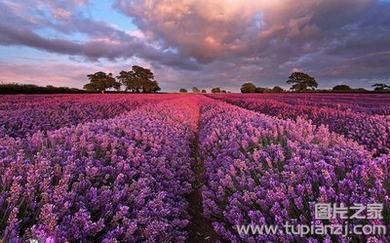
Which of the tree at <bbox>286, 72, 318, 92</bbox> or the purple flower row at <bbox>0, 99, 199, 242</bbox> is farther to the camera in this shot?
the tree at <bbox>286, 72, 318, 92</bbox>

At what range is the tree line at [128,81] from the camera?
3009 inches

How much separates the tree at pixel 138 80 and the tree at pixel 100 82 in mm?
5434

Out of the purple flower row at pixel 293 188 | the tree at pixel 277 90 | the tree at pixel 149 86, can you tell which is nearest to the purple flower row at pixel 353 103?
the purple flower row at pixel 293 188

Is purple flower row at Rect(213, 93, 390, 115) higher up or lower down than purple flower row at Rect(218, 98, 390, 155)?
higher up

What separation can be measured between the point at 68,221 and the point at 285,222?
142 cm

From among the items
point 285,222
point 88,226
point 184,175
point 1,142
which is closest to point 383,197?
point 285,222

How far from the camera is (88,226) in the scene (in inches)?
84.1

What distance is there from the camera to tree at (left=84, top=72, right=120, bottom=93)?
76000 millimetres

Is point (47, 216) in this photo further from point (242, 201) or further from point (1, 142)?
point (1, 142)

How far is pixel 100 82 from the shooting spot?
251 feet

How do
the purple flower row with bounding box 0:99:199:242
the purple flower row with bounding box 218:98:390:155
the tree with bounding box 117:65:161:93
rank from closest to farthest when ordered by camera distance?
1. the purple flower row with bounding box 0:99:199:242
2. the purple flower row with bounding box 218:98:390:155
3. the tree with bounding box 117:65:161:93

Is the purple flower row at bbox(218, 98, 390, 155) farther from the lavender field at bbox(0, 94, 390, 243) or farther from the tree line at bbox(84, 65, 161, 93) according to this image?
the tree line at bbox(84, 65, 161, 93)

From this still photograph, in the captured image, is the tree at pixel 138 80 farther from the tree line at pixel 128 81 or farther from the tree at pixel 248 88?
the tree at pixel 248 88

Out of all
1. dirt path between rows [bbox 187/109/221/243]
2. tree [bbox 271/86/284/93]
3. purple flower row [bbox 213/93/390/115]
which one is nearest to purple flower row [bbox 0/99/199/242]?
dirt path between rows [bbox 187/109/221/243]
